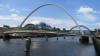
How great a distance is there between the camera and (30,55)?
4059cm

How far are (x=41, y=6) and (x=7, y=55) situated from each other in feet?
302

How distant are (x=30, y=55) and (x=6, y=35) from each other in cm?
7728

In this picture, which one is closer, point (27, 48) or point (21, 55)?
point (21, 55)

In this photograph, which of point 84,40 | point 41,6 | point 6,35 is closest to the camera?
point 84,40

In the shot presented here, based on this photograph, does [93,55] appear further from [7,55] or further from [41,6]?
[41,6]

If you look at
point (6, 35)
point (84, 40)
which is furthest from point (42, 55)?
point (6, 35)

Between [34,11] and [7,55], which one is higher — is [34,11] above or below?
above

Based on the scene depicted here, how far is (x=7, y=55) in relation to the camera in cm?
4050

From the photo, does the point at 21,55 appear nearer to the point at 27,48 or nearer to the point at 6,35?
the point at 27,48

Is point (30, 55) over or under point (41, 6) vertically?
under

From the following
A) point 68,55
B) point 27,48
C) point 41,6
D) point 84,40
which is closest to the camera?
point 68,55

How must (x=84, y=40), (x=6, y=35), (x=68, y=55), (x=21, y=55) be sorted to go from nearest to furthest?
(x=21, y=55), (x=68, y=55), (x=84, y=40), (x=6, y=35)

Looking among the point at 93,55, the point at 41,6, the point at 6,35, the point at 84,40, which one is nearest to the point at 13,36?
the point at 6,35

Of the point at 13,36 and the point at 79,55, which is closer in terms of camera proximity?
the point at 79,55
